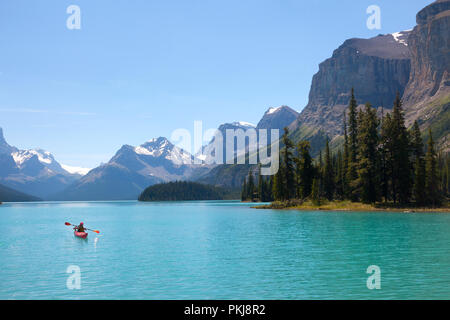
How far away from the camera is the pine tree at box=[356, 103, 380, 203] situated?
11381 centimetres

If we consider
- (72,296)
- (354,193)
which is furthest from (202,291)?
(354,193)

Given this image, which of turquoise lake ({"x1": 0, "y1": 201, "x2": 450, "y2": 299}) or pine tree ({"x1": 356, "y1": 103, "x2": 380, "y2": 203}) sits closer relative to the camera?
turquoise lake ({"x1": 0, "y1": 201, "x2": 450, "y2": 299})

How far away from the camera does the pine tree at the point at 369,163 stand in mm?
113812

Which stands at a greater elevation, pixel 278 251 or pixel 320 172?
pixel 320 172

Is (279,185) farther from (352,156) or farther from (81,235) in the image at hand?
(81,235)

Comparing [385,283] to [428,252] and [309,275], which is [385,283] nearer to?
[309,275]

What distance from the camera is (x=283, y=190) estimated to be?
14950 centimetres

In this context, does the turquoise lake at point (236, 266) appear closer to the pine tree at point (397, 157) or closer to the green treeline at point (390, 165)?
the pine tree at point (397, 157)

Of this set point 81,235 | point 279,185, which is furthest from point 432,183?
point 81,235

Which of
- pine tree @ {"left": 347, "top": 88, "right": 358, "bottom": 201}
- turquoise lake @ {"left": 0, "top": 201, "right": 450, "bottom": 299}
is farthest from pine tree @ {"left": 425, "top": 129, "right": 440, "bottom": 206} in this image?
turquoise lake @ {"left": 0, "top": 201, "right": 450, "bottom": 299}

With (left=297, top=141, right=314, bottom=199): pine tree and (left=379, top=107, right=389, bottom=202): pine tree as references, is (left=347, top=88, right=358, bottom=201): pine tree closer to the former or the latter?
(left=379, top=107, right=389, bottom=202): pine tree

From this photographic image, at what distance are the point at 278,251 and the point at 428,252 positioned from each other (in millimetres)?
15510

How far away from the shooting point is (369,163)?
113938 mm

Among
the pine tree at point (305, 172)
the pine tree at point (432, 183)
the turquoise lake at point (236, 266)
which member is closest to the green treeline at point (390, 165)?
the pine tree at point (432, 183)
